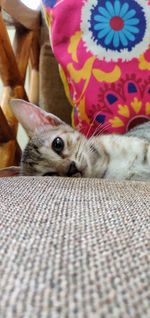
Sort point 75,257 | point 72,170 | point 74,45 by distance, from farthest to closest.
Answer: point 74,45, point 72,170, point 75,257

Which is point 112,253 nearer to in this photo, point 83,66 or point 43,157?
point 43,157

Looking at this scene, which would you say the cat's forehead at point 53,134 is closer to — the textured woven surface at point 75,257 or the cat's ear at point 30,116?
the cat's ear at point 30,116

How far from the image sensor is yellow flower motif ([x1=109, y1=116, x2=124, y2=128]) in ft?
4.28

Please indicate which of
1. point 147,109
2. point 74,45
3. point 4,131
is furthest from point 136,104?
point 4,131

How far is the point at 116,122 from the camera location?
1.32m

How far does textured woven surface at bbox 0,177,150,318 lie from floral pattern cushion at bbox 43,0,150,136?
726 millimetres

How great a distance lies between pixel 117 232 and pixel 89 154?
0.71 m

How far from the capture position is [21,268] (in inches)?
13.8

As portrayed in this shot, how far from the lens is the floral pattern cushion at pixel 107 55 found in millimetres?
1243

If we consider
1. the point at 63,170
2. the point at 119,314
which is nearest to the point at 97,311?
the point at 119,314

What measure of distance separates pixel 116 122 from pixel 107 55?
236mm

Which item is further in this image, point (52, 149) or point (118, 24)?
point (118, 24)

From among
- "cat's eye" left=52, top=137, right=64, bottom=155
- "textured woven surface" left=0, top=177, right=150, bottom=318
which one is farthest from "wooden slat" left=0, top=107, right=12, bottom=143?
"textured woven surface" left=0, top=177, right=150, bottom=318

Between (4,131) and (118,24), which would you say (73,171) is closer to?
(4,131)
